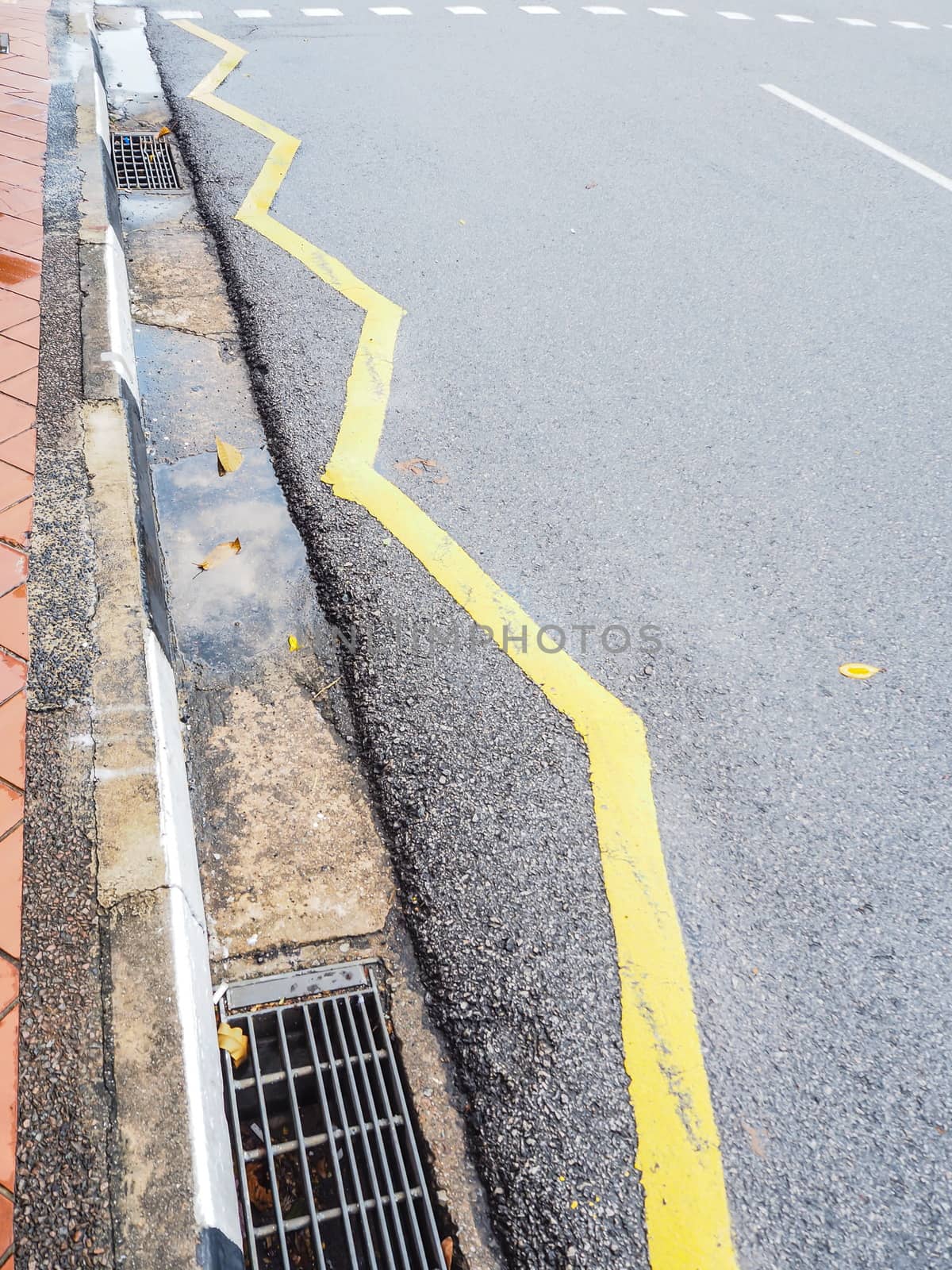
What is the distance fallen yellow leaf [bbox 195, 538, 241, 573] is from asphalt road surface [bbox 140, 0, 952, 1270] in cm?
27

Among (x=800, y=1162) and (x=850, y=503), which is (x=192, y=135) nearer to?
(x=850, y=503)

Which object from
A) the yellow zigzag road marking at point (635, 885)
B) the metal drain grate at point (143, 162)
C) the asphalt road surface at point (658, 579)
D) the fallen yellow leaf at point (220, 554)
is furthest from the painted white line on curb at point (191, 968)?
the metal drain grate at point (143, 162)

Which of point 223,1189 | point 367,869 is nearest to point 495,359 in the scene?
point 367,869

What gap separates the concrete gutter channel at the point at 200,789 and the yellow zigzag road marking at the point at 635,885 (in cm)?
37

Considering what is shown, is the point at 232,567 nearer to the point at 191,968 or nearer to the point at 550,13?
the point at 191,968

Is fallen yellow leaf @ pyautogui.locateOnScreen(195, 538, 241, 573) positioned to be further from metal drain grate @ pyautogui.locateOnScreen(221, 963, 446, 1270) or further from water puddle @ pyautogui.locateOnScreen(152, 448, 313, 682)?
metal drain grate @ pyautogui.locateOnScreen(221, 963, 446, 1270)

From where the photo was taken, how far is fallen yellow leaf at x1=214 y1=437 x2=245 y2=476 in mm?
3682

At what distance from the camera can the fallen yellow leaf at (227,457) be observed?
368 centimetres

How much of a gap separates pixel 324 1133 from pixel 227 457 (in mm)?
2625

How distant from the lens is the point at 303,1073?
2100 millimetres

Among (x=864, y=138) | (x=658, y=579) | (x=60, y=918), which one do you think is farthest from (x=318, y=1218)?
(x=864, y=138)

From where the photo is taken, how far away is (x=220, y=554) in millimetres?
3322

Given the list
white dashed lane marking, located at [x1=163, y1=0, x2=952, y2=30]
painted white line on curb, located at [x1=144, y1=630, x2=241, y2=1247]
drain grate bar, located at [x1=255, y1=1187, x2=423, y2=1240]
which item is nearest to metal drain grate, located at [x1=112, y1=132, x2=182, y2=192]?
white dashed lane marking, located at [x1=163, y1=0, x2=952, y2=30]

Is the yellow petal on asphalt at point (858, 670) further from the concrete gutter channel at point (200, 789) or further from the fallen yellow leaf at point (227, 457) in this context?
the fallen yellow leaf at point (227, 457)
